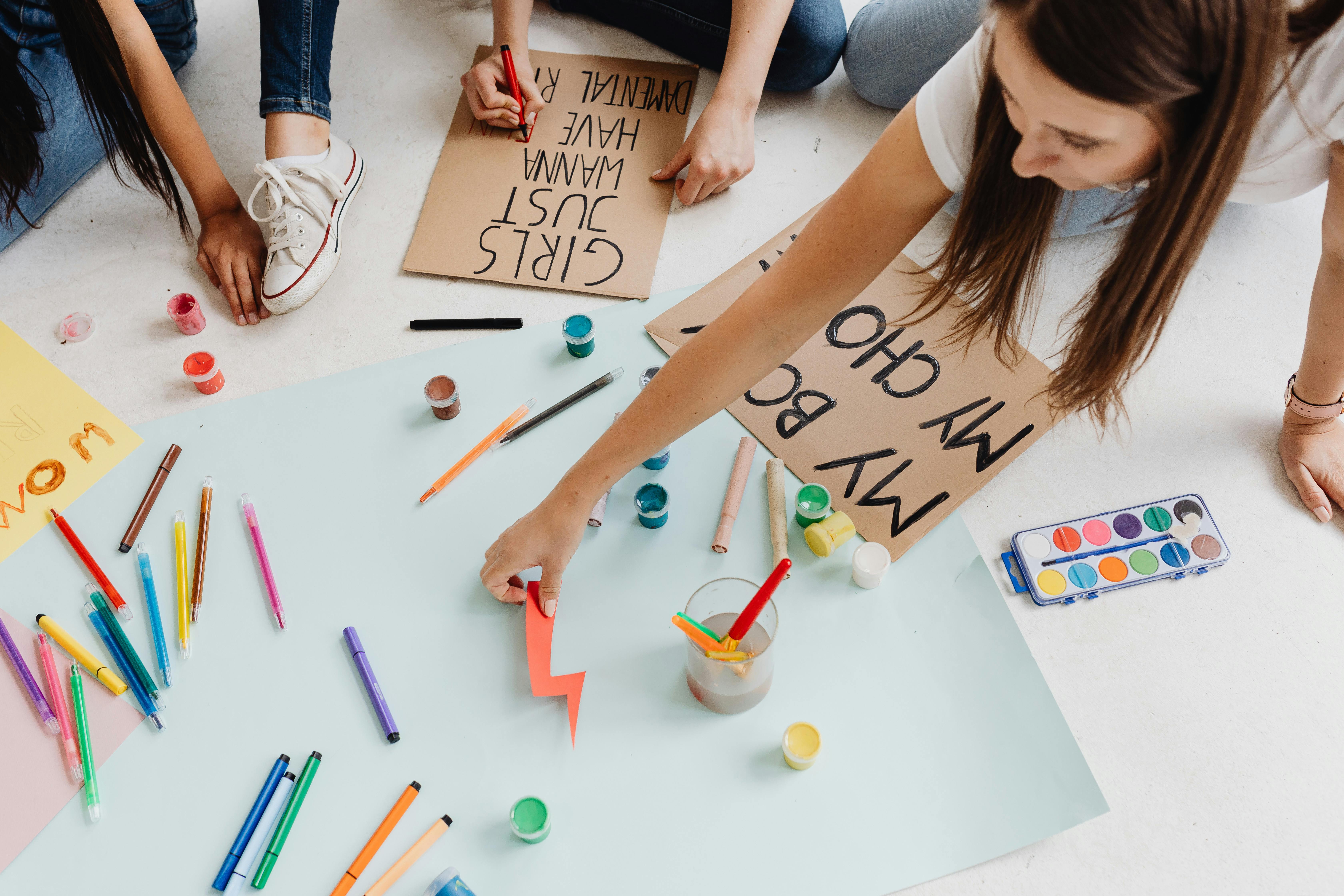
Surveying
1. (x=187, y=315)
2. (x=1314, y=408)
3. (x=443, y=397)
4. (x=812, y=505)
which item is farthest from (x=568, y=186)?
(x=1314, y=408)

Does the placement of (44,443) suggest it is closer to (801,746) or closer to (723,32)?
(801,746)

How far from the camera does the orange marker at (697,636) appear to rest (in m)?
0.78

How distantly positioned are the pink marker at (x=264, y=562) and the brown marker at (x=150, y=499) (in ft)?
0.32

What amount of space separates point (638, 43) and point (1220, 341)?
1.00 meters

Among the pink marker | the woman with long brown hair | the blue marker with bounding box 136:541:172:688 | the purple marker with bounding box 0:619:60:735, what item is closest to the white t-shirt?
the woman with long brown hair

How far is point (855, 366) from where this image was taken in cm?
110

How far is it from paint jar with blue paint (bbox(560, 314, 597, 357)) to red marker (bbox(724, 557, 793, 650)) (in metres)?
0.43

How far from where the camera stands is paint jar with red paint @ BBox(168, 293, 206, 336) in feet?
3.76

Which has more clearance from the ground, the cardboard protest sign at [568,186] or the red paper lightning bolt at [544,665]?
the cardboard protest sign at [568,186]

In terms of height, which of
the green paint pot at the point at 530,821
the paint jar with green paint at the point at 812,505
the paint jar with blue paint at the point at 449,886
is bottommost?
the paint jar with blue paint at the point at 449,886

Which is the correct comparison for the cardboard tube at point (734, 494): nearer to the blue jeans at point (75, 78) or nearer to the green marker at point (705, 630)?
the green marker at point (705, 630)

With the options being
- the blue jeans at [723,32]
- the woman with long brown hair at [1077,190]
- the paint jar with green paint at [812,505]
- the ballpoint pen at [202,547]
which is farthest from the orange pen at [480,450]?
the blue jeans at [723,32]

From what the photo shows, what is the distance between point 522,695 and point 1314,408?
93 centimetres

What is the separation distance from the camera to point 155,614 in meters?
0.92
